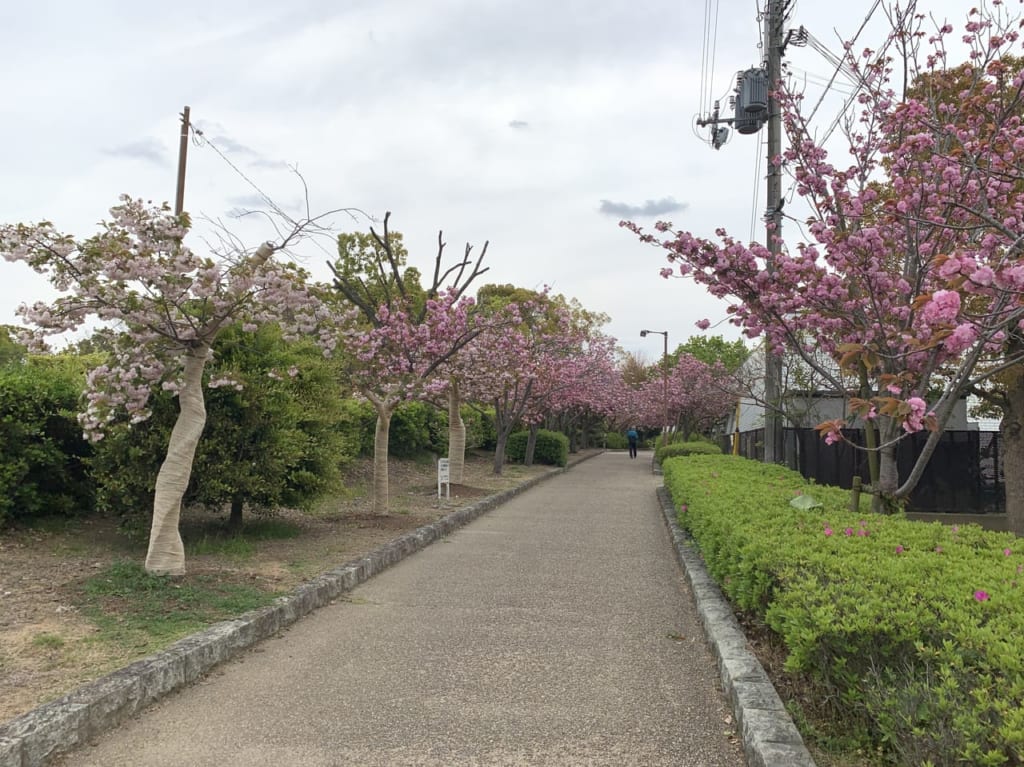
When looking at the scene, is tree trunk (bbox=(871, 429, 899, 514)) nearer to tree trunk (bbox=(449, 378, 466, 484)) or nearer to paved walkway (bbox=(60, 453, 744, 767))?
paved walkway (bbox=(60, 453, 744, 767))

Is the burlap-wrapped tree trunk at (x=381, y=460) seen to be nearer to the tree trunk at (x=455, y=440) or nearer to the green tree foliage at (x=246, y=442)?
the green tree foliage at (x=246, y=442)

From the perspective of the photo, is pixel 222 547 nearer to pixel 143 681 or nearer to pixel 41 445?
pixel 41 445

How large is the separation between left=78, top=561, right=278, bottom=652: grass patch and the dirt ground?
11cm

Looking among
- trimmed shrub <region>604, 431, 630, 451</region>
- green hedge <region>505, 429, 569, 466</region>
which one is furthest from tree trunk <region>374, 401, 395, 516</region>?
trimmed shrub <region>604, 431, 630, 451</region>

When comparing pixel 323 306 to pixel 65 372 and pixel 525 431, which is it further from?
pixel 525 431

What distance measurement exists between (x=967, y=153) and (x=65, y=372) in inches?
349

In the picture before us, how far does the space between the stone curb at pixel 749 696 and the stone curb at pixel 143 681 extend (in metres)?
2.97

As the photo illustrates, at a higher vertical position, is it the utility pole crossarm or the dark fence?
the utility pole crossarm

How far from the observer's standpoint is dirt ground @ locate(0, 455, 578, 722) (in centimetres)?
391

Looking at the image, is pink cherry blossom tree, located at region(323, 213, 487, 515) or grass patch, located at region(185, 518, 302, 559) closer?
grass patch, located at region(185, 518, 302, 559)

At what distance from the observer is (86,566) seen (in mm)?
6340

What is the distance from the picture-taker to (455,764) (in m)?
3.18

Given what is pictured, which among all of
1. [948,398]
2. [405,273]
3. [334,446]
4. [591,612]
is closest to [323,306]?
[334,446]

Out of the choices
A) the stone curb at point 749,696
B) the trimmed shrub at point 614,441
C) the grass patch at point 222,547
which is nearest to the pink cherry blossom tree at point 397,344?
the grass patch at point 222,547
